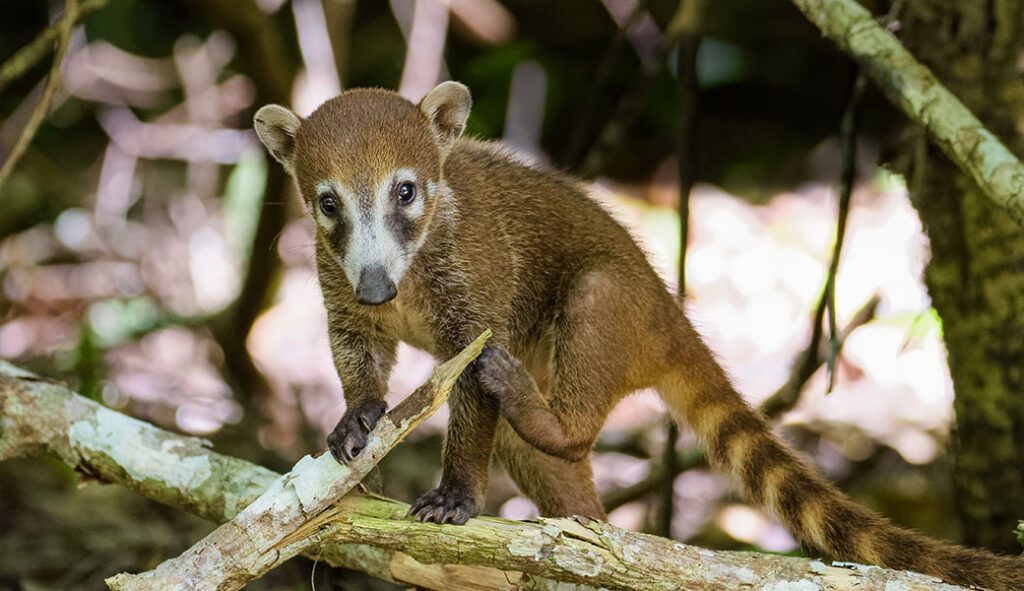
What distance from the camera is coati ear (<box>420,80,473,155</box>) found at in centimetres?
370

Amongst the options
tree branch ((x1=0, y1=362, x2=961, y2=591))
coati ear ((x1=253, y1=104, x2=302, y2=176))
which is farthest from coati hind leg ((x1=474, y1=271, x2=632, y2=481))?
coati ear ((x1=253, y1=104, x2=302, y2=176))

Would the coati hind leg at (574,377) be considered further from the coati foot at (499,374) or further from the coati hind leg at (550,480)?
the coati hind leg at (550,480)

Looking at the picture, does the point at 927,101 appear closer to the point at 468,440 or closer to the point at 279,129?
A: the point at 468,440

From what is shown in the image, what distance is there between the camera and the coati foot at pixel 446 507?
3.16m

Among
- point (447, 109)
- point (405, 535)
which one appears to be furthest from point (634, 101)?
point (405, 535)

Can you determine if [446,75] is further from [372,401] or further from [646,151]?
[372,401]

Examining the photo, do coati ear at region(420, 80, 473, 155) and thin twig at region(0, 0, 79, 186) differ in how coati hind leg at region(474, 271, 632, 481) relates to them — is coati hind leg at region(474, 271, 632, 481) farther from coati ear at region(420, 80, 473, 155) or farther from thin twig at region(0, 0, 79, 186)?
thin twig at region(0, 0, 79, 186)

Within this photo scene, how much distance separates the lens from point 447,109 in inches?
149

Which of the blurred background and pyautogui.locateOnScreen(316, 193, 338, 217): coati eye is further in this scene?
the blurred background

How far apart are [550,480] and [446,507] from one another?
2.86ft

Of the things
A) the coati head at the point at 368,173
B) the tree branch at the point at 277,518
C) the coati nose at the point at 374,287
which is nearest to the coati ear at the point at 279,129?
the coati head at the point at 368,173

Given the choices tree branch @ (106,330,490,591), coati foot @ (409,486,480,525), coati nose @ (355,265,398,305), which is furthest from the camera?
coati foot @ (409,486,480,525)

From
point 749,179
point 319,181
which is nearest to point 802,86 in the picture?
point 749,179

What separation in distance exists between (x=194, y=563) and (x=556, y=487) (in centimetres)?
155
